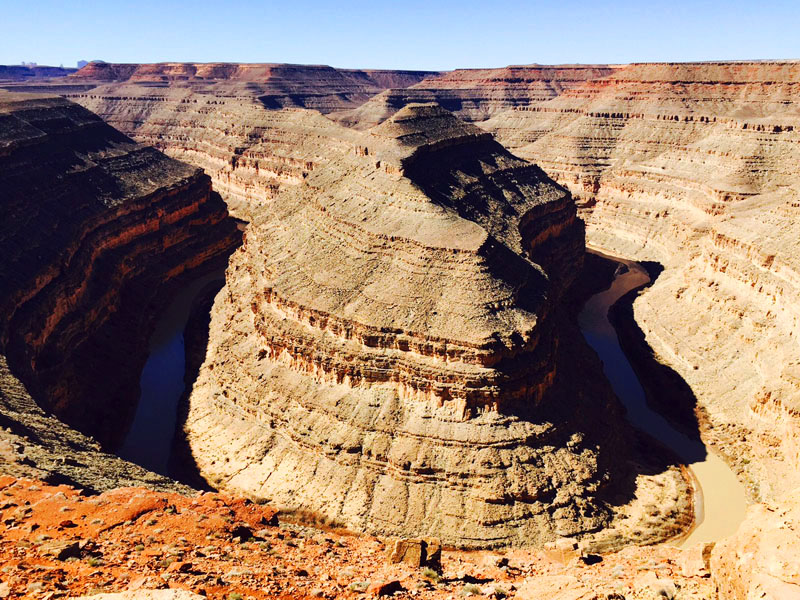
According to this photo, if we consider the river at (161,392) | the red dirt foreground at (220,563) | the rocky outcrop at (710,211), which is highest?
the rocky outcrop at (710,211)

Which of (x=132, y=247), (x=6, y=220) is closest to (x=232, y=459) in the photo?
(x=6, y=220)

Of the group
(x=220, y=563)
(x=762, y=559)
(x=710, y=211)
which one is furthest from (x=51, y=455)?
(x=710, y=211)

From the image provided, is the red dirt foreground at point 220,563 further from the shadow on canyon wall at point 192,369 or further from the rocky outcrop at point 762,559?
the shadow on canyon wall at point 192,369

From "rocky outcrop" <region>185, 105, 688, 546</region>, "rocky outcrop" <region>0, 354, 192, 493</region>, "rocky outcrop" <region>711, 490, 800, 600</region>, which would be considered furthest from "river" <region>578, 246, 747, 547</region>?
"rocky outcrop" <region>0, 354, 192, 493</region>

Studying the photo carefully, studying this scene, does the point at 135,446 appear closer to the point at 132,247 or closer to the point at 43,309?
the point at 43,309

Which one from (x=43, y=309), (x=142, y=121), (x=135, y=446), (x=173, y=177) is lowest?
(x=135, y=446)

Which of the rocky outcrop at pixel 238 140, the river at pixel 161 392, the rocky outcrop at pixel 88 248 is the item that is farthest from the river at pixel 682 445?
the rocky outcrop at pixel 88 248
